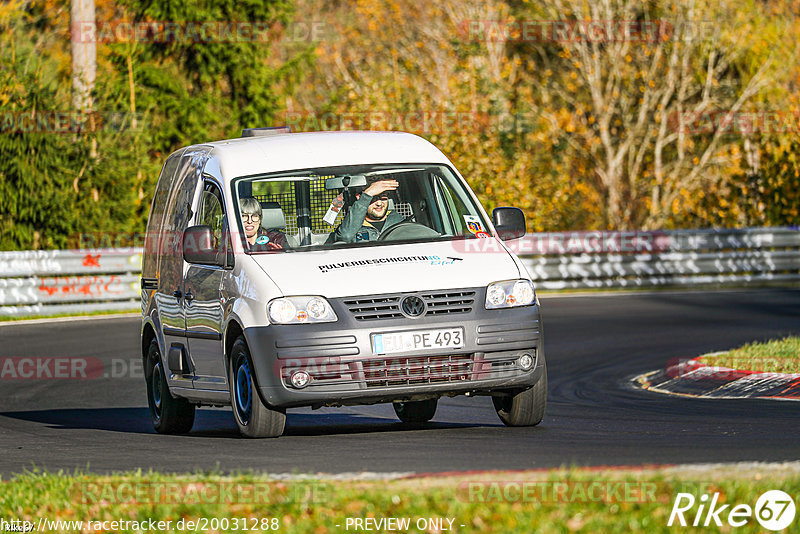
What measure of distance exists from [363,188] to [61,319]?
1552 centimetres

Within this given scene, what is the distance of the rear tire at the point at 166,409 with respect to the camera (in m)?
12.0

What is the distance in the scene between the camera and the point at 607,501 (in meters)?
6.69

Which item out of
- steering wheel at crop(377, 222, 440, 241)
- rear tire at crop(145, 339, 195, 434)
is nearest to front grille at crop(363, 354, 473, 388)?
steering wheel at crop(377, 222, 440, 241)

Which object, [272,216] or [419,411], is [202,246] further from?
[419,411]

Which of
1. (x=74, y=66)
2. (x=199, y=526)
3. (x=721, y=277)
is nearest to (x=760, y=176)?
(x=721, y=277)

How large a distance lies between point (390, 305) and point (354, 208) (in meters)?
1.41

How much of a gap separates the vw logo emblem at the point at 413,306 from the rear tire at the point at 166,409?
9.40 feet

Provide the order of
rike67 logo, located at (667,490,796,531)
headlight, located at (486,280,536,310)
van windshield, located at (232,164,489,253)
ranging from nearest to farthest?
rike67 logo, located at (667,490,796,531), headlight, located at (486,280,536,310), van windshield, located at (232,164,489,253)

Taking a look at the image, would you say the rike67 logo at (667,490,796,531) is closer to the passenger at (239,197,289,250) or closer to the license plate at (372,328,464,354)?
the license plate at (372,328,464,354)

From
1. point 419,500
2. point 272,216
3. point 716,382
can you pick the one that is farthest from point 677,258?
point 419,500

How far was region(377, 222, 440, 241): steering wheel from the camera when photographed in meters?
10.8

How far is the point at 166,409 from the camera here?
39.3 ft

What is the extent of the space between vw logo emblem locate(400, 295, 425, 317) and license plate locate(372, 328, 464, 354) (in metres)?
0.13

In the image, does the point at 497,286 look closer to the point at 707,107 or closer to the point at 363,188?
the point at 363,188
